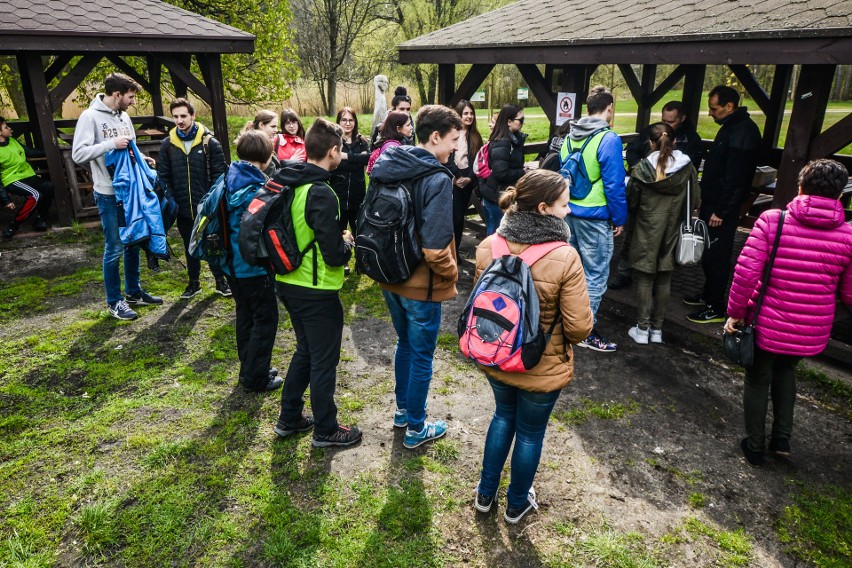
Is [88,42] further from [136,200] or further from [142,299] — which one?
[142,299]

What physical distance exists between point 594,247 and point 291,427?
111 inches

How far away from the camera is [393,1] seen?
2889 centimetres

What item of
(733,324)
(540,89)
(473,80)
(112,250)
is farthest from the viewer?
(473,80)

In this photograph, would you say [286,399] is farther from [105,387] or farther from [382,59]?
[382,59]

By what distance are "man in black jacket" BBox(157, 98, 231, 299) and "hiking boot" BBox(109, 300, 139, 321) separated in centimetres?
99

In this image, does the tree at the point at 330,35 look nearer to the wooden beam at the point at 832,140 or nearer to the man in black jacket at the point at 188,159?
the man in black jacket at the point at 188,159

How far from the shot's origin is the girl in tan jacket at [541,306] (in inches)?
99.5

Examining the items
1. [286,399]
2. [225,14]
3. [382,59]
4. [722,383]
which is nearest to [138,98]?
[225,14]

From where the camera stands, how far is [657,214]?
4.96 m

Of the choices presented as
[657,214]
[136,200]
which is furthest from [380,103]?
[657,214]

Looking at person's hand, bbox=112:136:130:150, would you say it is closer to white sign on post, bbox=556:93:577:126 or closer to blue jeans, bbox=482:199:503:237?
blue jeans, bbox=482:199:503:237

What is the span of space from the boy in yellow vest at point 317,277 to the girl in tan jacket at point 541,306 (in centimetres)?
89

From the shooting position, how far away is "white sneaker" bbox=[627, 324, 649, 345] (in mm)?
5238

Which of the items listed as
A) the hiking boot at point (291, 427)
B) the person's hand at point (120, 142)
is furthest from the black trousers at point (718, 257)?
the person's hand at point (120, 142)
